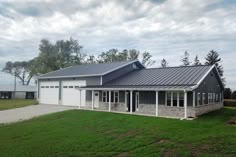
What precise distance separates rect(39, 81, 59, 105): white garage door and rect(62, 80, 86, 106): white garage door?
158 centimetres

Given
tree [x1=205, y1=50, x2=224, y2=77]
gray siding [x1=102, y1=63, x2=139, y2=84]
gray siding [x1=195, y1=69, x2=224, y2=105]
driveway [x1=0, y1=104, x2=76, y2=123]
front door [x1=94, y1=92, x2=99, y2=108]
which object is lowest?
driveway [x1=0, y1=104, x2=76, y2=123]

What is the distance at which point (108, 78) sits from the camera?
89.7ft

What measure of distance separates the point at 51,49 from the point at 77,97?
3288cm

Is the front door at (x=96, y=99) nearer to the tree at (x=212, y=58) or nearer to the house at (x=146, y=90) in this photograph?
the house at (x=146, y=90)

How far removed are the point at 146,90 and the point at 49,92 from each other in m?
17.8

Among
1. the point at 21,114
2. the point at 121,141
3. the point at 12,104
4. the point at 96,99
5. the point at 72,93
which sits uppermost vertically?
the point at 72,93

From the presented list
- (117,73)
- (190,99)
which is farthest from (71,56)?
(190,99)

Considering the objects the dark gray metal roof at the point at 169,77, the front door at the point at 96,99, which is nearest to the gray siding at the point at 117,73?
the dark gray metal roof at the point at 169,77

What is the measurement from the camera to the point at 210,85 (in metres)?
23.3

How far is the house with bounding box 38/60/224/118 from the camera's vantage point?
63.3 feet

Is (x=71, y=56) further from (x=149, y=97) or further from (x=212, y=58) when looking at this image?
(x=149, y=97)

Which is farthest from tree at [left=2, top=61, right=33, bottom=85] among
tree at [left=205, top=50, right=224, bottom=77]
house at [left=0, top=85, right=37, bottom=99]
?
tree at [left=205, top=50, right=224, bottom=77]

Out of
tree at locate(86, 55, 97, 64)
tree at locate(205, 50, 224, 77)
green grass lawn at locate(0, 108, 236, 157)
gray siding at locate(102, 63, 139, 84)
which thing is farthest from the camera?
tree at locate(86, 55, 97, 64)

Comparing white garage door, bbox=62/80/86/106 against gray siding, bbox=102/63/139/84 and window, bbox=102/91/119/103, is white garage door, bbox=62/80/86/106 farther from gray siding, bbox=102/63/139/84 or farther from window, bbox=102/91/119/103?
window, bbox=102/91/119/103
